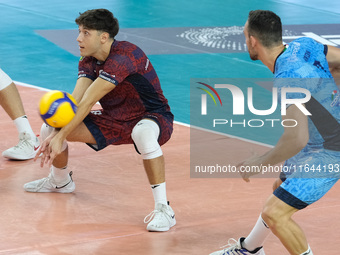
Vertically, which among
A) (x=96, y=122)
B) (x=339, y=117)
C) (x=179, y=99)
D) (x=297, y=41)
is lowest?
(x=179, y=99)

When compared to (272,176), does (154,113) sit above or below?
above

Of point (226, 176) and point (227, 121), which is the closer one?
point (226, 176)

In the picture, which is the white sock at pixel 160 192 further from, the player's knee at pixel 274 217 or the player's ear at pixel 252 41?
the player's ear at pixel 252 41

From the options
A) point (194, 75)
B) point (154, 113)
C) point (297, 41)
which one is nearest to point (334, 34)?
point (194, 75)

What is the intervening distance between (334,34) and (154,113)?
755 cm

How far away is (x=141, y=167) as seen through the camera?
7199mm

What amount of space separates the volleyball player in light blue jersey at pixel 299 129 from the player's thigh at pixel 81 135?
1955 mm

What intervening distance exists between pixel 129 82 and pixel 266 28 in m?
1.77

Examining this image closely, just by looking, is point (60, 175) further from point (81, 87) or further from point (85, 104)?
point (85, 104)

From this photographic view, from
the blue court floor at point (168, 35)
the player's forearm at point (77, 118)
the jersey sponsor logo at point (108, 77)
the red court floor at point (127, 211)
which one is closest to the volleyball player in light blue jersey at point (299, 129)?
the red court floor at point (127, 211)

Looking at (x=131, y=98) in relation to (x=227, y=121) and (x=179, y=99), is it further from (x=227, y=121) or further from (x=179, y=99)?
(x=179, y=99)

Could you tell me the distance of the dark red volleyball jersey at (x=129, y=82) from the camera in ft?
19.5

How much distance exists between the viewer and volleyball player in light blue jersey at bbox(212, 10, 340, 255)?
14.5ft

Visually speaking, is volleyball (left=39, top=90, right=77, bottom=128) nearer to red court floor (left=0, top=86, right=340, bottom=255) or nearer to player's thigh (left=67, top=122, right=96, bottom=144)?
player's thigh (left=67, top=122, right=96, bottom=144)
